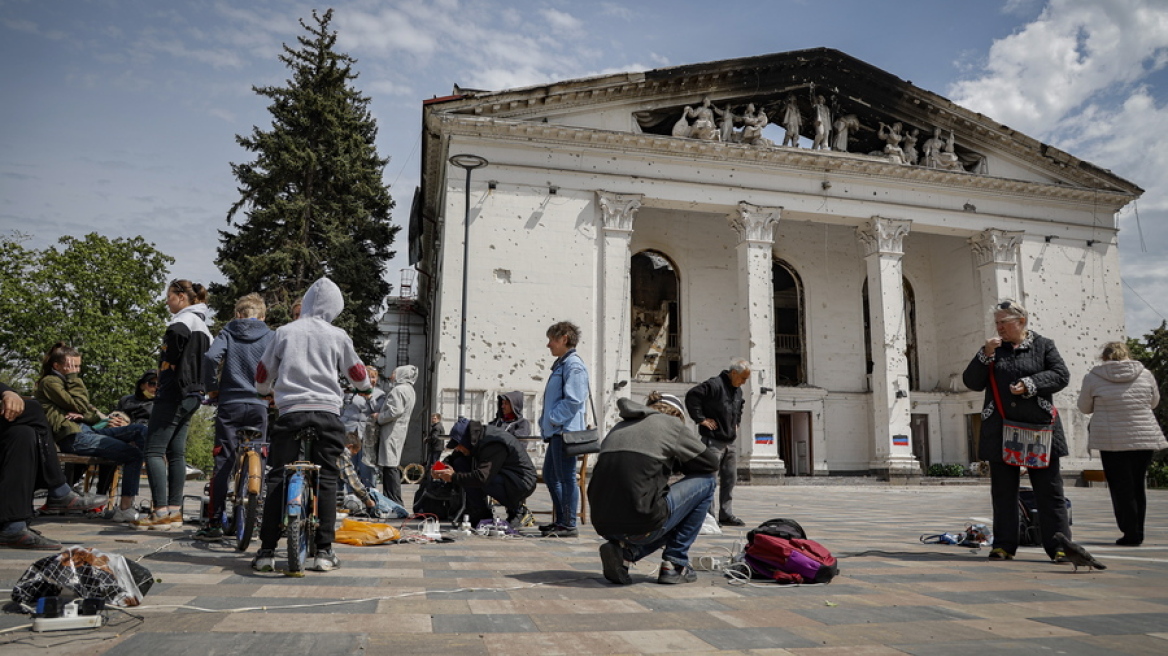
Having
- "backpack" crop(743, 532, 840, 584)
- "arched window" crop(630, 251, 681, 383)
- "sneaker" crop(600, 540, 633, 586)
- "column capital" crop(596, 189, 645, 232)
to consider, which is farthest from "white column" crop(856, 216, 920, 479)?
"sneaker" crop(600, 540, 633, 586)

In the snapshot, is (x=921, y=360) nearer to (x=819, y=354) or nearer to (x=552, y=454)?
(x=819, y=354)

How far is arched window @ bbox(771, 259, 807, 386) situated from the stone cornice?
203 inches

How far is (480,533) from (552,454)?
1137mm

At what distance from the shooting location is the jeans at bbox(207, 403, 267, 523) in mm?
6273

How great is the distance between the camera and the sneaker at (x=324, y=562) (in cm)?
473

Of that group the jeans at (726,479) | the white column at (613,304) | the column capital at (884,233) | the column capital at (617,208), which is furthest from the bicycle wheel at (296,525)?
the column capital at (884,233)

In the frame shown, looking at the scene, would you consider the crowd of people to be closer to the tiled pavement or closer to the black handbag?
the black handbag

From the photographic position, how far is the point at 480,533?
7688 millimetres

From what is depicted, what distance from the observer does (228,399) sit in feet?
20.7

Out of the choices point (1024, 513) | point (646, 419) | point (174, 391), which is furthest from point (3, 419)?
point (1024, 513)

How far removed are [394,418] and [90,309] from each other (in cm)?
2762

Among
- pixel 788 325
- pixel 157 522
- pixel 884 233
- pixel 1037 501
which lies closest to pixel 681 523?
pixel 1037 501

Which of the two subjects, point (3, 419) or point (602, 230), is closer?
point (3, 419)

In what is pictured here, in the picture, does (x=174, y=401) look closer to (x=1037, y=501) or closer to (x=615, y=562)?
(x=615, y=562)
